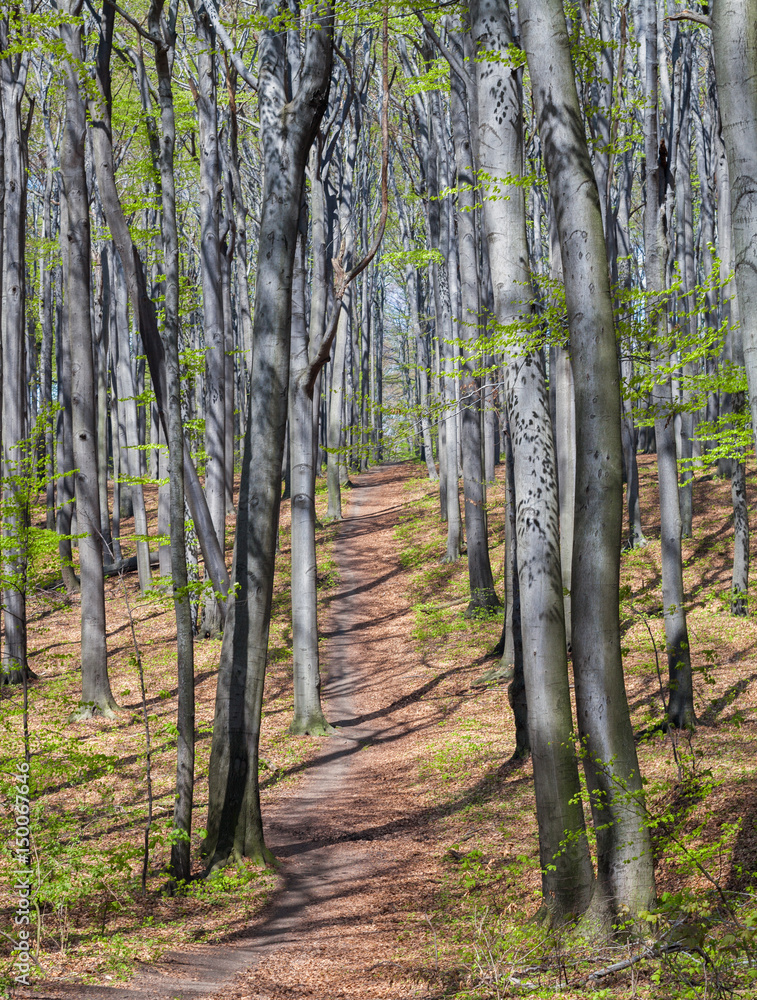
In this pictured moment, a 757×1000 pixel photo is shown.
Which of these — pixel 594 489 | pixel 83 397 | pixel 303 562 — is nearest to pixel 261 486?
pixel 594 489

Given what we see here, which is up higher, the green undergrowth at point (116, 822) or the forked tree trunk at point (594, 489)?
the forked tree trunk at point (594, 489)

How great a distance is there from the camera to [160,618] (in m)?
17.4

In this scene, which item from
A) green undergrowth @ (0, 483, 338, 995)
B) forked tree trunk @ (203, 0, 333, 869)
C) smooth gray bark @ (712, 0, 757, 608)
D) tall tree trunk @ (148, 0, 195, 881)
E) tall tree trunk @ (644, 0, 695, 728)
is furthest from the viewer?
tall tree trunk @ (644, 0, 695, 728)

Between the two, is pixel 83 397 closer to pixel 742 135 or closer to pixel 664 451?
pixel 664 451

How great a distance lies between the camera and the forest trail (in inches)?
178

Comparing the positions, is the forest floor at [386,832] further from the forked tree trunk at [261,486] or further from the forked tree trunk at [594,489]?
the forked tree trunk at [261,486]

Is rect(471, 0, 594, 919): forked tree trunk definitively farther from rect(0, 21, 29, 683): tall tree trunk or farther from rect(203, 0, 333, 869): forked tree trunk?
rect(0, 21, 29, 683): tall tree trunk

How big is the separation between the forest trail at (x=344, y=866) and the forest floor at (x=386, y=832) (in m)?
0.03

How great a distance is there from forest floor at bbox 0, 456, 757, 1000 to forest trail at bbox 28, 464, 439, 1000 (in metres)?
0.03

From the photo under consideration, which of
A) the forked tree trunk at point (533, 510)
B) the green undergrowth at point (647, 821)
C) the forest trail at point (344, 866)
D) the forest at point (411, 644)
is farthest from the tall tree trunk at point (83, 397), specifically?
the forked tree trunk at point (533, 510)

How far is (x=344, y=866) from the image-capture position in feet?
22.6

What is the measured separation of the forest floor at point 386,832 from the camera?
4336mm

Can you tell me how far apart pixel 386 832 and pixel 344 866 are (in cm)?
89

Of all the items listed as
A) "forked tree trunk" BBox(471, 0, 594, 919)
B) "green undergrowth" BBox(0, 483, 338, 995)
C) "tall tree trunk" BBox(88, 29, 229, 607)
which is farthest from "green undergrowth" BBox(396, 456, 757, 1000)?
"tall tree trunk" BBox(88, 29, 229, 607)
